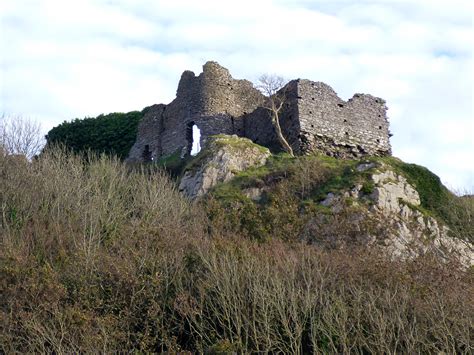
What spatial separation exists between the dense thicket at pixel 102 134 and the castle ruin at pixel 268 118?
2855 mm

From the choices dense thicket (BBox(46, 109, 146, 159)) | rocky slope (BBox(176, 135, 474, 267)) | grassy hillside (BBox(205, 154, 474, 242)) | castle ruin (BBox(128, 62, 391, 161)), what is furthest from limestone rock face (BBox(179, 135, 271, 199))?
dense thicket (BBox(46, 109, 146, 159))

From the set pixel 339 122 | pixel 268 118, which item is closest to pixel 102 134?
pixel 268 118

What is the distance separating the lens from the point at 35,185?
26719 millimetres

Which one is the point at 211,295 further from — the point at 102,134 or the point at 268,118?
the point at 102,134

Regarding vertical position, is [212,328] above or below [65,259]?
below

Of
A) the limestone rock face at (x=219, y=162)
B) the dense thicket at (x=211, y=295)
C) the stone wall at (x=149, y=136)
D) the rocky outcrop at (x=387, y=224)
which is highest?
the stone wall at (x=149, y=136)

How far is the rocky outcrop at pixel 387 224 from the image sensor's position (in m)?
24.5

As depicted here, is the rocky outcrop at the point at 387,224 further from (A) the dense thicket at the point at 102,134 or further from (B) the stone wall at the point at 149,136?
(A) the dense thicket at the point at 102,134

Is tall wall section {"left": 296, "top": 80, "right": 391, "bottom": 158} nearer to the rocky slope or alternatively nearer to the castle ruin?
the castle ruin

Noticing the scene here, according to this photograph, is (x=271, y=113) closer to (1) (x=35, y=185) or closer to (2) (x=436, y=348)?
(1) (x=35, y=185)

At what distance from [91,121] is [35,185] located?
48.4ft

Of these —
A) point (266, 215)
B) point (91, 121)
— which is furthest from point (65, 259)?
point (91, 121)

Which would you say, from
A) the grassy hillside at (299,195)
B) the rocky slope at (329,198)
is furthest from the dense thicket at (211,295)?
the rocky slope at (329,198)

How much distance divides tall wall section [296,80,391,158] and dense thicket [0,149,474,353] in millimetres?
8969
